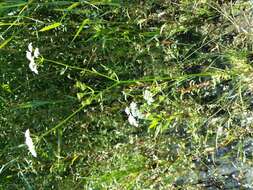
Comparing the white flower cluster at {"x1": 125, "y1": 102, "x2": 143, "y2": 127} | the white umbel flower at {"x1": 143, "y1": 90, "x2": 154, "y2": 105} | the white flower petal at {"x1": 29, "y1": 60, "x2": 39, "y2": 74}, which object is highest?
the white flower petal at {"x1": 29, "y1": 60, "x2": 39, "y2": 74}

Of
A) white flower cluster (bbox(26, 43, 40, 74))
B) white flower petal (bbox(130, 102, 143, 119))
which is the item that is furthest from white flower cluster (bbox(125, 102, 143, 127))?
white flower cluster (bbox(26, 43, 40, 74))

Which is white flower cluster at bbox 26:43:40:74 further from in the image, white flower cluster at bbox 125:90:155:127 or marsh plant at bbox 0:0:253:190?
white flower cluster at bbox 125:90:155:127

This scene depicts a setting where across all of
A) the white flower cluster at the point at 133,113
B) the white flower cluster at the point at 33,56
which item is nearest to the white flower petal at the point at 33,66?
the white flower cluster at the point at 33,56

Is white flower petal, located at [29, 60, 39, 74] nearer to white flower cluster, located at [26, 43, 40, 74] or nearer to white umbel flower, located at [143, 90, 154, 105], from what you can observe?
white flower cluster, located at [26, 43, 40, 74]

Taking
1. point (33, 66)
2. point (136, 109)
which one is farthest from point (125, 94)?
point (33, 66)

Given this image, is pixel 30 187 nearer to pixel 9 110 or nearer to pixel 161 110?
pixel 9 110

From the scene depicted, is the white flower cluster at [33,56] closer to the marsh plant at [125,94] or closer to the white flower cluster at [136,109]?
the marsh plant at [125,94]

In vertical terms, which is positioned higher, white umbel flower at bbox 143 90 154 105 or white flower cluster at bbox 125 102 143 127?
white umbel flower at bbox 143 90 154 105

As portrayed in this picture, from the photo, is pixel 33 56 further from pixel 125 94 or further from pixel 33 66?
pixel 125 94

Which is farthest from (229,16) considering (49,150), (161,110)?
(49,150)
